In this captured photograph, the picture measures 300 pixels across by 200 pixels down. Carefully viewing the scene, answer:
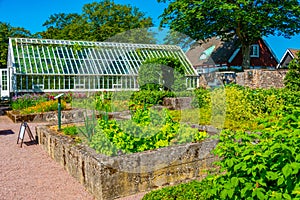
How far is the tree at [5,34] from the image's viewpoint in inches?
1166

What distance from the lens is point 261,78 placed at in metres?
21.1

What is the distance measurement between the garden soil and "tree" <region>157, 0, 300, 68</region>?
18259 mm

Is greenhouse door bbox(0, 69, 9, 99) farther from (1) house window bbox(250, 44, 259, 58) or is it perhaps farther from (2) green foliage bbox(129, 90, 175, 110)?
(1) house window bbox(250, 44, 259, 58)

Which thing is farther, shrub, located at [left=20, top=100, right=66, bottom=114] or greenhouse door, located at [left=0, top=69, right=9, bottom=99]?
greenhouse door, located at [left=0, top=69, right=9, bottom=99]

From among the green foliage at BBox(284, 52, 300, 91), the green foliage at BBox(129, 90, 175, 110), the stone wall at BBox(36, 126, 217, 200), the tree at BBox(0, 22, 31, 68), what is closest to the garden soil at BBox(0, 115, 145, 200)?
the stone wall at BBox(36, 126, 217, 200)

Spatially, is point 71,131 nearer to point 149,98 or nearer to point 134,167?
point 134,167

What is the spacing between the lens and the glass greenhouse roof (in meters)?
17.3

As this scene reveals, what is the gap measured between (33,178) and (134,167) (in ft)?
7.09

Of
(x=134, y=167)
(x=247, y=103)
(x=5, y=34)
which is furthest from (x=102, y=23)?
(x=134, y=167)

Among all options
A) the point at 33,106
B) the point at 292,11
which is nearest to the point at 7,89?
the point at 33,106

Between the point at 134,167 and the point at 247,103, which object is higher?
the point at 247,103

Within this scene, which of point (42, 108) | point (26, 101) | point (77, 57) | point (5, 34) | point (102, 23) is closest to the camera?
point (42, 108)

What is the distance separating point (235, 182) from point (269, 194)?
0.27 m

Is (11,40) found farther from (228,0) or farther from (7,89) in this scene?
(228,0)
